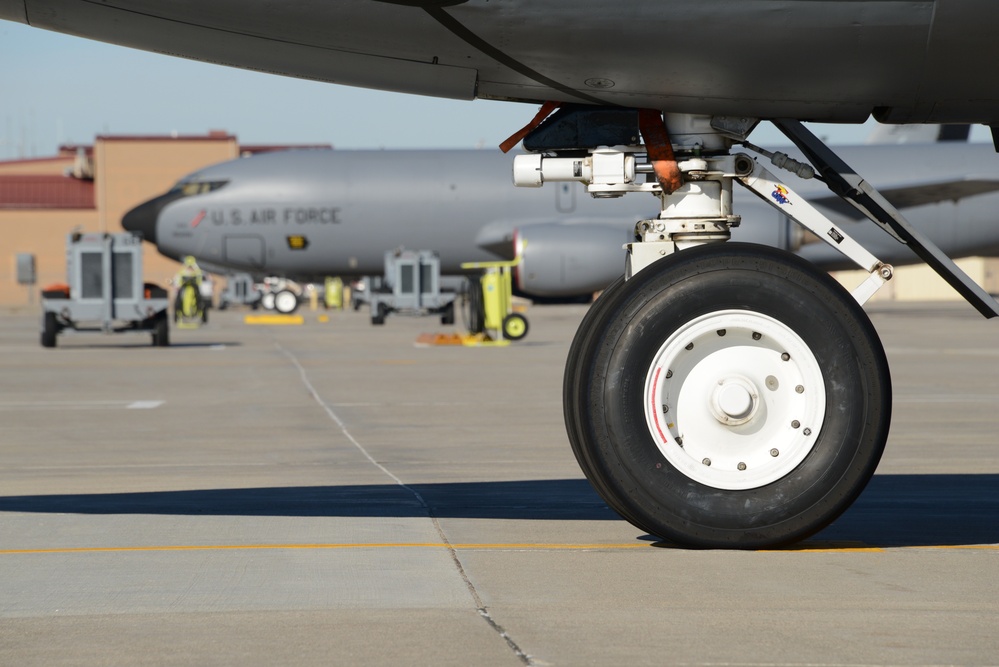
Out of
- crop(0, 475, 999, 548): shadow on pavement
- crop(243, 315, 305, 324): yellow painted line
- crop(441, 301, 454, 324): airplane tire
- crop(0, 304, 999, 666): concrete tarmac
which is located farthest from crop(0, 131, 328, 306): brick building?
crop(0, 475, 999, 548): shadow on pavement

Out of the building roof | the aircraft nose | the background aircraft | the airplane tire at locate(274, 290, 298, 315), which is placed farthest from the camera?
the building roof

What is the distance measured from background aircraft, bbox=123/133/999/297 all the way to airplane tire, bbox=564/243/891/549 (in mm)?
28075

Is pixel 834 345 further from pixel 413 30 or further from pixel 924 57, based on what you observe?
pixel 413 30

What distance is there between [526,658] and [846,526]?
2.70 metres

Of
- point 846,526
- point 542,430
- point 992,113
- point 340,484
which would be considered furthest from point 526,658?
point 542,430

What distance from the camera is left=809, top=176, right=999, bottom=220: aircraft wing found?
31.3m

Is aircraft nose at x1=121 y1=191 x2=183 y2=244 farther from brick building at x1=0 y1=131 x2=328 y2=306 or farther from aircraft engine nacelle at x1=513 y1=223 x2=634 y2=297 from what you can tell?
brick building at x1=0 y1=131 x2=328 y2=306

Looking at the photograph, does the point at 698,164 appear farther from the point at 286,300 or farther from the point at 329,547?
the point at 286,300

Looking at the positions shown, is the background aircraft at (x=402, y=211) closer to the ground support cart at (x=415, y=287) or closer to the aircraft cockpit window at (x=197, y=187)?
the aircraft cockpit window at (x=197, y=187)

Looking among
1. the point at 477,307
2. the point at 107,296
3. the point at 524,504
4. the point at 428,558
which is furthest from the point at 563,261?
the point at 428,558

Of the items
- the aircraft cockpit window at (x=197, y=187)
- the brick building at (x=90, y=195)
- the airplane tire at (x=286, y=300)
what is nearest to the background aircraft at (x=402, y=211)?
the aircraft cockpit window at (x=197, y=187)

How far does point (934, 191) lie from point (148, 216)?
19.7 m

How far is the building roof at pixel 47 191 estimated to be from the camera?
258 ft

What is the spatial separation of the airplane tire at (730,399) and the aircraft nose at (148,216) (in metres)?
31.9
